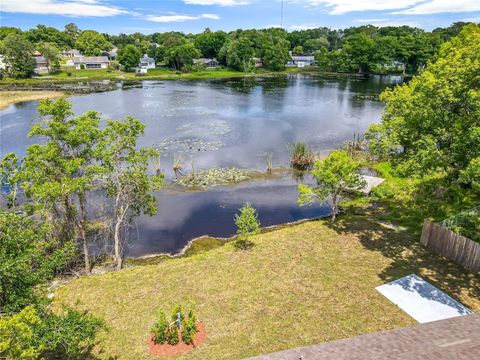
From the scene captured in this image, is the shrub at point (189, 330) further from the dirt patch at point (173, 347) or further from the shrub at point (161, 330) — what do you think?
the shrub at point (161, 330)

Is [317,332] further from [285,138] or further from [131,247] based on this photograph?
[285,138]

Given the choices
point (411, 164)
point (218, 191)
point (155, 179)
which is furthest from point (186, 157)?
point (411, 164)

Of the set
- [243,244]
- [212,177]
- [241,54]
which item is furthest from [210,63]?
[243,244]

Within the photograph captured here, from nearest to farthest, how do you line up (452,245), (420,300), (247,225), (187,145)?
(420,300) < (452,245) < (247,225) < (187,145)

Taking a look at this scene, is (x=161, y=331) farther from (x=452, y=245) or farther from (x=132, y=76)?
(x=132, y=76)

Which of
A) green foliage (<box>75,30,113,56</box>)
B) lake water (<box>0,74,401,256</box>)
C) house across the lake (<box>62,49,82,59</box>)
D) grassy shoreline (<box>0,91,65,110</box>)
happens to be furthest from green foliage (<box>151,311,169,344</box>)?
house across the lake (<box>62,49,82,59</box>)
